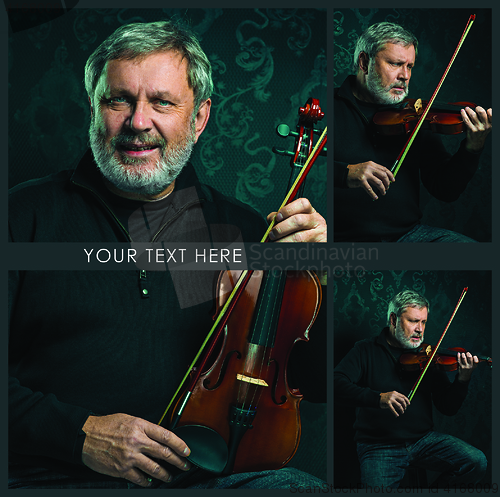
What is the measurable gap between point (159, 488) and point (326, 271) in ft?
2.78

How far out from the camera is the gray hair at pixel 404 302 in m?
1.53

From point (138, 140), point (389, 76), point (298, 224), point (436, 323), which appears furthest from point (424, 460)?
point (138, 140)

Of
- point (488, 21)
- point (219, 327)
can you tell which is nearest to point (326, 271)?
point (219, 327)

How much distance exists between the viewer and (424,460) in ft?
4.92

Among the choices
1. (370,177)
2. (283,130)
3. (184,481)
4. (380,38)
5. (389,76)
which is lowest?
(184,481)

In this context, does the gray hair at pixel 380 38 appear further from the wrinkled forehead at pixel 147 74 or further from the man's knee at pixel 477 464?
the man's knee at pixel 477 464

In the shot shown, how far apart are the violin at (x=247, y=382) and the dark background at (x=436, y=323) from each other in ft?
0.57

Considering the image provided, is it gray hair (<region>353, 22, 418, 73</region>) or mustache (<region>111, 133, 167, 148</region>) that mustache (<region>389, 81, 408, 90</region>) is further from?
mustache (<region>111, 133, 167, 148</region>)

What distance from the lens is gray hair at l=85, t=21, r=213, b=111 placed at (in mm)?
1410

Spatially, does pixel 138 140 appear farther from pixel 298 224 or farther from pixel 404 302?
pixel 404 302

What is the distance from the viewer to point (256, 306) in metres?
1.40

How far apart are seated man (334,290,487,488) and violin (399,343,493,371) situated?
0.6 inches

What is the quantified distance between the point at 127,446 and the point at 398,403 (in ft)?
2.77

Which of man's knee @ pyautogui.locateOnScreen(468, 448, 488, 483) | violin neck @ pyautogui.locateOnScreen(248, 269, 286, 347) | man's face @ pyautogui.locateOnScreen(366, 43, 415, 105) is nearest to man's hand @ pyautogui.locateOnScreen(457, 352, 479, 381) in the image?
man's knee @ pyautogui.locateOnScreen(468, 448, 488, 483)
